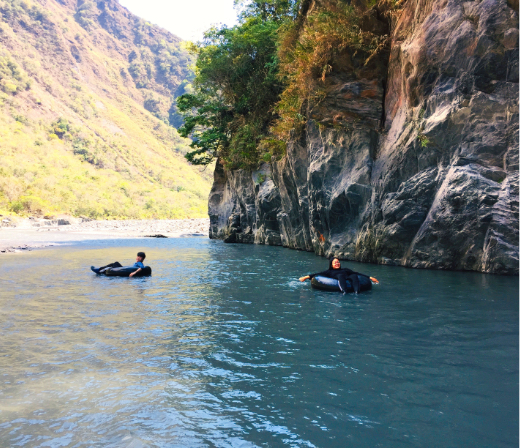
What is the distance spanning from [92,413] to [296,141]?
1835 cm

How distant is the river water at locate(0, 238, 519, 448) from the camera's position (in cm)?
376

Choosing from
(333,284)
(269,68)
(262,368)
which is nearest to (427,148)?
(333,284)

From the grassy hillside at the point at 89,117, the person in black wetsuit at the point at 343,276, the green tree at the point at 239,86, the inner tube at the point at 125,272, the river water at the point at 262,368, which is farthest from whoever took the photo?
the grassy hillside at the point at 89,117

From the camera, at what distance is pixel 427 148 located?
43.6 ft

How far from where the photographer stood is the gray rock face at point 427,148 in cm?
1157

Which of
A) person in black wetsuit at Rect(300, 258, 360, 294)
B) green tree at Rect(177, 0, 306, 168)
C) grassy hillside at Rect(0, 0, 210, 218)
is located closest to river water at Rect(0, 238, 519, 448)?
person in black wetsuit at Rect(300, 258, 360, 294)

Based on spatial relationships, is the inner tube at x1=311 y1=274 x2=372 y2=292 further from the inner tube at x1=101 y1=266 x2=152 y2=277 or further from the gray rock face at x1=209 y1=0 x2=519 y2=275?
the inner tube at x1=101 y1=266 x2=152 y2=277

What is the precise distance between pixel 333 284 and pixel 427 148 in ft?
19.2

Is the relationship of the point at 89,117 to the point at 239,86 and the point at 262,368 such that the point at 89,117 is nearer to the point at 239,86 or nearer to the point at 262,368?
the point at 239,86

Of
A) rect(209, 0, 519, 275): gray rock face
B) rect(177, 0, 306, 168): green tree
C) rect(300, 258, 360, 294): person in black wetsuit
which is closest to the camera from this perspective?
rect(300, 258, 360, 294): person in black wetsuit

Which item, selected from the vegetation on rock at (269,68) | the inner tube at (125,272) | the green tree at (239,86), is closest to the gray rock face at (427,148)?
the vegetation on rock at (269,68)

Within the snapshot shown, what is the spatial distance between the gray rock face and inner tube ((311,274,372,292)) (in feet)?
12.8

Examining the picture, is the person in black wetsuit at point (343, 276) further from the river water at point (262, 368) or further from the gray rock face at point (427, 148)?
the gray rock face at point (427, 148)

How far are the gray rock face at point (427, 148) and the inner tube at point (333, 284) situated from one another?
3894 millimetres
